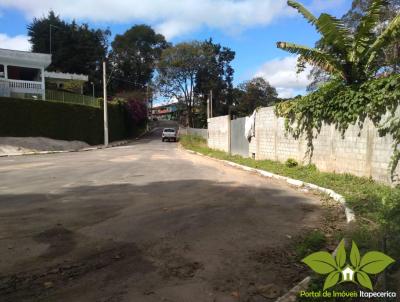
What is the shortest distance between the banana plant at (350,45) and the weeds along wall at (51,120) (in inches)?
934

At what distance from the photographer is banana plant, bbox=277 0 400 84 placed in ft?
38.3

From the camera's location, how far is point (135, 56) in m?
75.9

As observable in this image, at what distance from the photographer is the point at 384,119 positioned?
10367 millimetres

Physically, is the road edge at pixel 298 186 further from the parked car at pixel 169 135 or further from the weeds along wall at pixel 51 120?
the parked car at pixel 169 135

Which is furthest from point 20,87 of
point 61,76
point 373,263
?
point 373,263

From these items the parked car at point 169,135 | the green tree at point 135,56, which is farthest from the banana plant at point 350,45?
the green tree at point 135,56

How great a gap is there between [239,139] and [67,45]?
45138 mm

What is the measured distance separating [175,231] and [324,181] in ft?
21.3

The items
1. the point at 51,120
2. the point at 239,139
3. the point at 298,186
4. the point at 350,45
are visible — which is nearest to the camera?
the point at 298,186

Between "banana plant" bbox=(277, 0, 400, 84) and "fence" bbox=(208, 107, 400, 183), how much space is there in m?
1.92

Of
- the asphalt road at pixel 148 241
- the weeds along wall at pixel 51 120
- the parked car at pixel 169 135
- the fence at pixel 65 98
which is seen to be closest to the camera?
the asphalt road at pixel 148 241

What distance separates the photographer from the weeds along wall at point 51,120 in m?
29.7

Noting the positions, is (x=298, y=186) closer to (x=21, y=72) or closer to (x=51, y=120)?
(x=51, y=120)

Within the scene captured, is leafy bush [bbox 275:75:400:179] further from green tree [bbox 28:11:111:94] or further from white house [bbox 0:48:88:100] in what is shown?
green tree [bbox 28:11:111:94]
